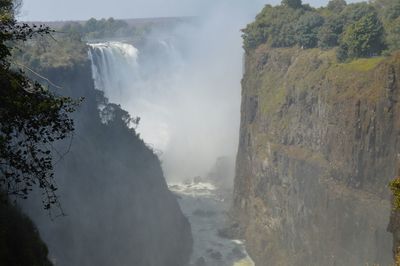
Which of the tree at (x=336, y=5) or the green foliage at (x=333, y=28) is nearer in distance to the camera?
the green foliage at (x=333, y=28)

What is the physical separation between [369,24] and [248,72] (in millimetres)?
22449

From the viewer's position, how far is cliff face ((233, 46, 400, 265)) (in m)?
47.1

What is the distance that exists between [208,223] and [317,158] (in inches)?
1075

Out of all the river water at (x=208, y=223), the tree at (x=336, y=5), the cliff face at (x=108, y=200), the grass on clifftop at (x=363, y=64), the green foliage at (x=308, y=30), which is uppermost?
the tree at (x=336, y=5)

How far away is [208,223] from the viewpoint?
7806 cm

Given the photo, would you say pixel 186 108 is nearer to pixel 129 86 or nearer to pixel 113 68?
pixel 129 86

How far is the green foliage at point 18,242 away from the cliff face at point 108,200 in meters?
18.2

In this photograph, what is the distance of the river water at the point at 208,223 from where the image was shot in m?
64.7

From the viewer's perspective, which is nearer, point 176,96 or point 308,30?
point 308,30

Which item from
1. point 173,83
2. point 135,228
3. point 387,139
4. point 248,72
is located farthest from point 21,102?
point 173,83

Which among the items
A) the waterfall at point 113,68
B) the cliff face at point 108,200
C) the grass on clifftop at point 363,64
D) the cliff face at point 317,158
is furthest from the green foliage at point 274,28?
the cliff face at point 108,200

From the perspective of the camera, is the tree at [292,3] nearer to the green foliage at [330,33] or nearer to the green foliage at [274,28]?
the green foliage at [274,28]

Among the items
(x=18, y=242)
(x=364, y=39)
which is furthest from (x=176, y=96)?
(x=18, y=242)

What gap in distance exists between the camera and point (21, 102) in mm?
14023
